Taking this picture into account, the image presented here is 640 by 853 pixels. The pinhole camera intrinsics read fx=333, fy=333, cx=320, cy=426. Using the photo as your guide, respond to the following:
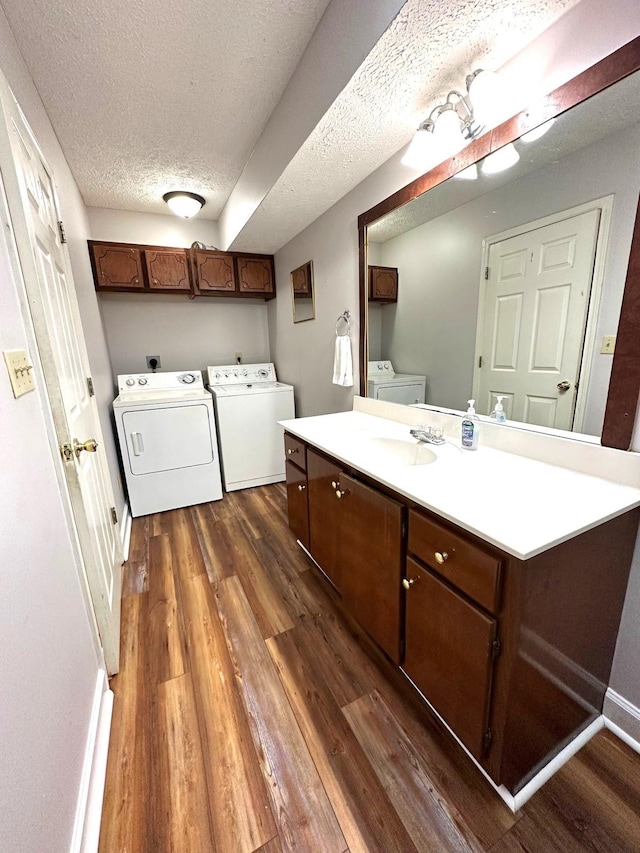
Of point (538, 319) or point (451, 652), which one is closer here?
point (451, 652)

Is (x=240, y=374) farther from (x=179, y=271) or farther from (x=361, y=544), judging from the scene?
(x=361, y=544)

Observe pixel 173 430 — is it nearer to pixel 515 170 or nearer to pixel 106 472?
pixel 106 472

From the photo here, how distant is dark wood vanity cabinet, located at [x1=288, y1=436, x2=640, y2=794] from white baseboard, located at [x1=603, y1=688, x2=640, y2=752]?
0.03 meters

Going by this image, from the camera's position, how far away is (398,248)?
1740mm

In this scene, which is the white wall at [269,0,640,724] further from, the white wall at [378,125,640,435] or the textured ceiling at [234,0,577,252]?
the white wall at [378,125,640,435]

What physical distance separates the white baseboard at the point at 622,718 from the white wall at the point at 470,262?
87 cm

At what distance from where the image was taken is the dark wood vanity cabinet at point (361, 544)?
1.15 meters

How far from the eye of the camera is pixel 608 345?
3.26 feet

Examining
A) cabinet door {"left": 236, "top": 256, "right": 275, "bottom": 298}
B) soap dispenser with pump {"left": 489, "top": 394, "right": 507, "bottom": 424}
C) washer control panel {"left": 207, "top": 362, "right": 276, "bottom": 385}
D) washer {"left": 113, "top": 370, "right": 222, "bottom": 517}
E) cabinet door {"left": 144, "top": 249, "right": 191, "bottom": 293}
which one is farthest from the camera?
washer control panel {"left": 207, "top": 362, "right": 276, "bottom": 385}

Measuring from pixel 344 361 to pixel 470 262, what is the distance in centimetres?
92

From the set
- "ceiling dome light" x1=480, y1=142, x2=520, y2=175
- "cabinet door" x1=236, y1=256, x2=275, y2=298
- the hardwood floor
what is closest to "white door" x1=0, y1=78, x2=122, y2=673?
the hardwood floor

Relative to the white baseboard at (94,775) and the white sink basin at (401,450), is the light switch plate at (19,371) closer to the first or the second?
the white baseboard at (94,775)

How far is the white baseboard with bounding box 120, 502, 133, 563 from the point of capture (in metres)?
2.19

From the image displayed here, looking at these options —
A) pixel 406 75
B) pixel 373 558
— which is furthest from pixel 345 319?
pixel 373 558
